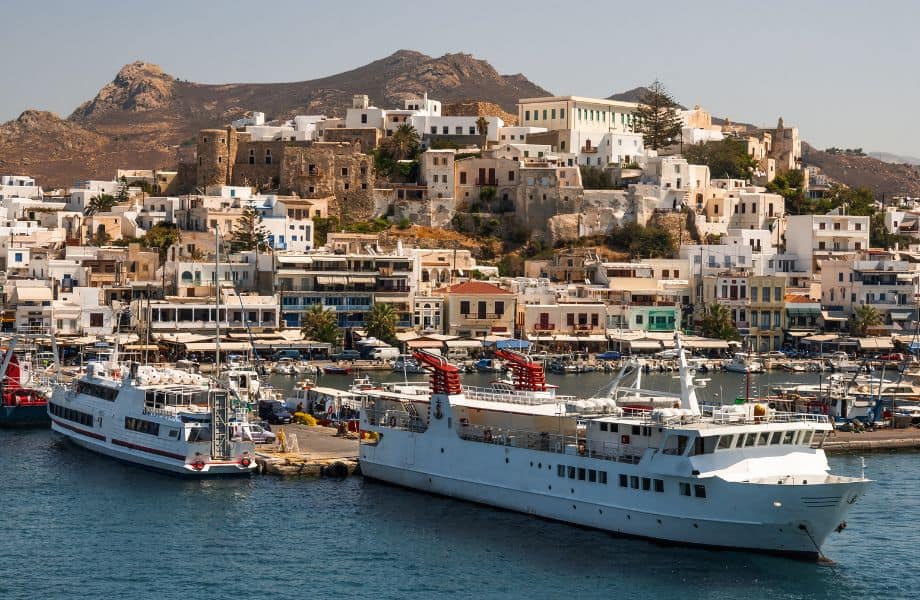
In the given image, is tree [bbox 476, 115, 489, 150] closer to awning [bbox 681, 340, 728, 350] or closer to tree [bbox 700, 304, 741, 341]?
tree [bbox 700, 304, 741, 341]

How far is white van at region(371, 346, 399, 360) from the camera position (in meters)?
79.0

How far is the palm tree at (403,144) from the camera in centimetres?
10250

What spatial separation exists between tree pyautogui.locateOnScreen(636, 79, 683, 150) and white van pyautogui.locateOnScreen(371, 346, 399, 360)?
3413 cm

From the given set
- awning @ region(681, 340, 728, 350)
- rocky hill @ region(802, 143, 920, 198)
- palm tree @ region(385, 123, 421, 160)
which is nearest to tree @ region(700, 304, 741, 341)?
awning @ region(681, 340, 728, 350)

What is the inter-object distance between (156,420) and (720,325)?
154ft

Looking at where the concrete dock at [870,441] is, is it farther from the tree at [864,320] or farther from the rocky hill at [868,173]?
the rocky hill at [868,173]

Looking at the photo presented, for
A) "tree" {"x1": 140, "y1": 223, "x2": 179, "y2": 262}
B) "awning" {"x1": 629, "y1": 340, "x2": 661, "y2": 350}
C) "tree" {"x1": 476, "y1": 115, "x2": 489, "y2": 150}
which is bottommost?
"awning" {"x1": 629, "y1": 340, "x2": 661, "y2": 350}

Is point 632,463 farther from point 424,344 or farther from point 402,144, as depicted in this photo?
point 402,144

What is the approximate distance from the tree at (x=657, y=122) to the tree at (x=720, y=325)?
2296cm

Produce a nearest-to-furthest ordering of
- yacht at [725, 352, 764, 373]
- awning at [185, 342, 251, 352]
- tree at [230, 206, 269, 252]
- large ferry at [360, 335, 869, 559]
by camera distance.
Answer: large ferry at [360, 335, 869, 559] → awning at [185, 342, 251, 352] → yacht at [725, 352, 764, 373] → tree at [230, 206, 269, 252]

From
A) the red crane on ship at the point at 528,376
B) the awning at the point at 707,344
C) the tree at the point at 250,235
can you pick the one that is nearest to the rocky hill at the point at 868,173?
the awning at the point at 707,344

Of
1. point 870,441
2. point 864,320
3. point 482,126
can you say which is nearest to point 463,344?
point 864,320

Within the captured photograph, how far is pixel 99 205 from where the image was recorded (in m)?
101

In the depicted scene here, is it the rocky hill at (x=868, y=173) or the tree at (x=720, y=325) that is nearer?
the tree at (x=720, y=325)
